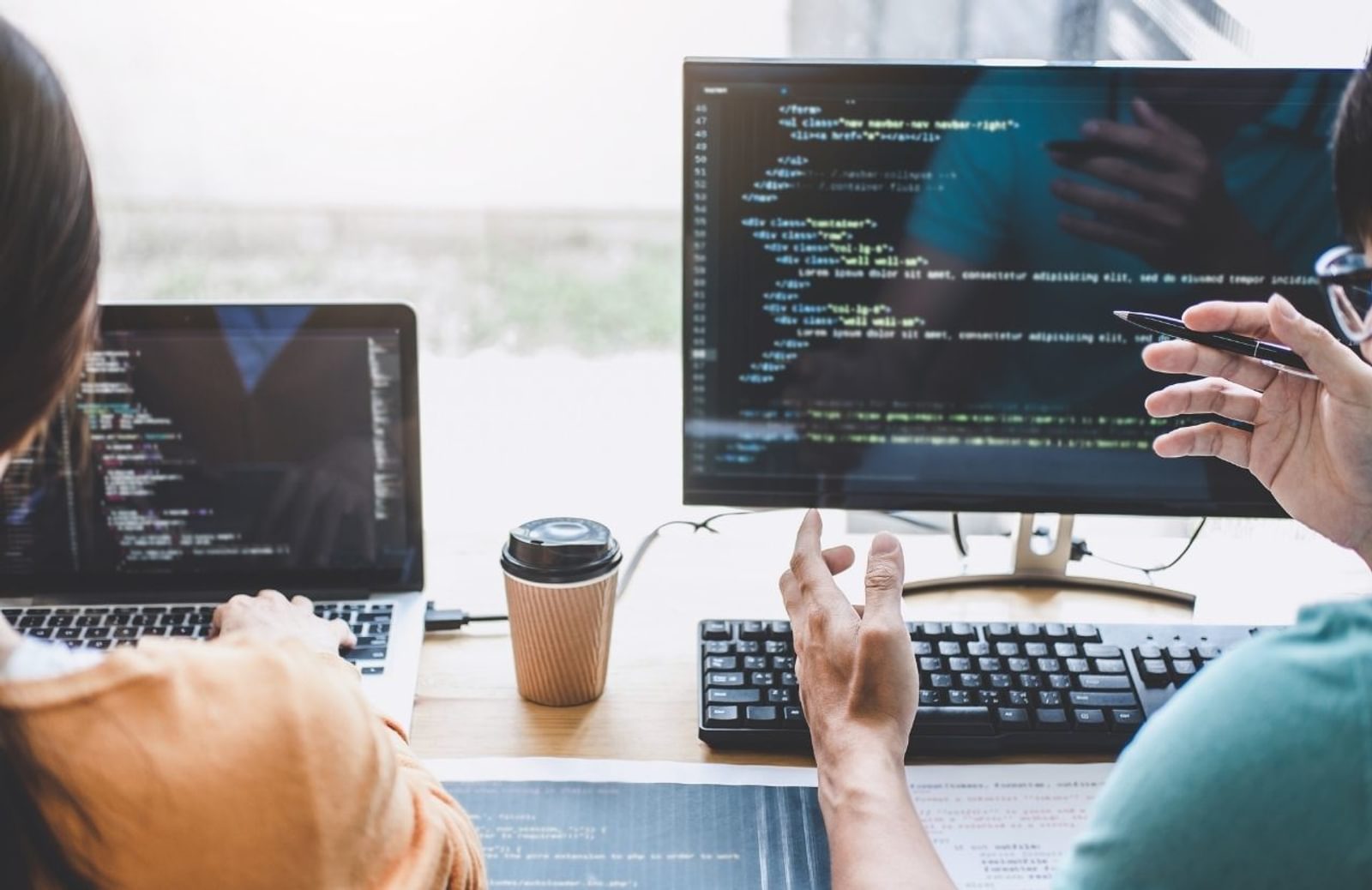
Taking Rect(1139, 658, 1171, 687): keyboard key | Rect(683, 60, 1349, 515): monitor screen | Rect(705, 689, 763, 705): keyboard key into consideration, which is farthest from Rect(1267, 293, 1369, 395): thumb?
Rect(705, 689, 763, 705): keyboard key

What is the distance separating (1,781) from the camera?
19.3 inches

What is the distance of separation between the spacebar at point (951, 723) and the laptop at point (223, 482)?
0.41 meters

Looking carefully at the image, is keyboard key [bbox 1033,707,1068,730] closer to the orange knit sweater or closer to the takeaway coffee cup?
the takeaway coffee cup

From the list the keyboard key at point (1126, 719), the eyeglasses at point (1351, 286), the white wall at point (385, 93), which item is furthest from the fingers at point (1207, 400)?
the white wall at point (385, 93)

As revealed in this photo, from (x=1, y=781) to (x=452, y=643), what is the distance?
0.49m

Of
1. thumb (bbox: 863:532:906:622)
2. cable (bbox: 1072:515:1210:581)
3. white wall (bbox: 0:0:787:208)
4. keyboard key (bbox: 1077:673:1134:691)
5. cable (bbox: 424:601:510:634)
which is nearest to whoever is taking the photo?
thumb (bbox: 863:532:906:622)

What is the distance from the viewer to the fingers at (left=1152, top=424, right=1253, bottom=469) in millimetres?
926

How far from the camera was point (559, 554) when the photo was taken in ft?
2.74

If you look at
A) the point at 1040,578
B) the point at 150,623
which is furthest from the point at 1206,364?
the point at 150,623

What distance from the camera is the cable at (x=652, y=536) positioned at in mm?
1077

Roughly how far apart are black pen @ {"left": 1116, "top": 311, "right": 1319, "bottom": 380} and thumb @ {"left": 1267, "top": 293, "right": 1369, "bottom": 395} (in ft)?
0.12

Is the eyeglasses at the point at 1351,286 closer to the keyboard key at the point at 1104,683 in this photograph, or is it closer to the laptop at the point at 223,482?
the keyboard key at the point at 1104,683

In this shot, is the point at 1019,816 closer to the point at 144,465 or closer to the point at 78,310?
the point at 78,310

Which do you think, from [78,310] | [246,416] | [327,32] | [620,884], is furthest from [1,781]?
[327,32]
